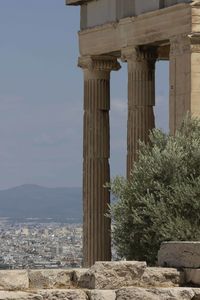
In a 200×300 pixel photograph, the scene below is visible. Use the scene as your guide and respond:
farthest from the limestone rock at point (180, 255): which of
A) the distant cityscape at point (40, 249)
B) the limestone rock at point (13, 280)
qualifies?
the distant cityscape at point (40, 249)

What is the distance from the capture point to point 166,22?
46594mm

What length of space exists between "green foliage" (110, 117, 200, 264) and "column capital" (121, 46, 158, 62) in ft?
19.0

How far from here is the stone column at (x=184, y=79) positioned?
148 ft

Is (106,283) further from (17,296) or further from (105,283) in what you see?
(17,296)

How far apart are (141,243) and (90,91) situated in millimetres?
12078

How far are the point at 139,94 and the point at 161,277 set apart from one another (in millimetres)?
25486

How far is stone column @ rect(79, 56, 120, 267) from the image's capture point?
51375mm

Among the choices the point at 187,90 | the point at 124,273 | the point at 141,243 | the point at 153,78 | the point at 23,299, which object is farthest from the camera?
the point at 153,78

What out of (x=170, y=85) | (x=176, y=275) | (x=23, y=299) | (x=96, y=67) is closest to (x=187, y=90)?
(x=170, y=85)

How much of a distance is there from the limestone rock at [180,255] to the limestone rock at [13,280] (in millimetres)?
2805

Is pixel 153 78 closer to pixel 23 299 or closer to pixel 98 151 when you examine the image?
pixel 98 151

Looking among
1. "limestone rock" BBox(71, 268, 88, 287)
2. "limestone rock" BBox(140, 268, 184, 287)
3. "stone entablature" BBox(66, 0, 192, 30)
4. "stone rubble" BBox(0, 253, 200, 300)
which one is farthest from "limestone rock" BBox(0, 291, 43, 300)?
"stone entablature" BBox(66, 0, 192, 30)

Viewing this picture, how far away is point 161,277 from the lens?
2412 centimetres

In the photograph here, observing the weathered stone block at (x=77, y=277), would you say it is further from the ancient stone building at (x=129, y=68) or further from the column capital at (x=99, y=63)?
the column capital at (x=99, y=63)
